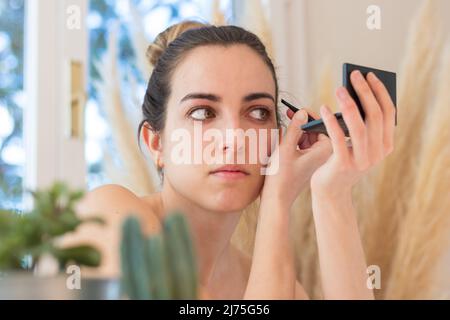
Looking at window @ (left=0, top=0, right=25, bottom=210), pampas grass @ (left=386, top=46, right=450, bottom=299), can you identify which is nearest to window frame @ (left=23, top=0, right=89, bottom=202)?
window @ (left=0, top=0, right=25, bottom=210)

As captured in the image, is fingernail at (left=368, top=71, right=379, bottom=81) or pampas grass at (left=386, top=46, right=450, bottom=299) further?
pampas grass at (left=386, top=46, right=450, bottom=299)

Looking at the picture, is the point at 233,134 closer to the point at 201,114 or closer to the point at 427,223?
the point at 201,114

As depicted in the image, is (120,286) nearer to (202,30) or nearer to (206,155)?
(206,155)

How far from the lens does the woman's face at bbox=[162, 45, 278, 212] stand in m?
0.77

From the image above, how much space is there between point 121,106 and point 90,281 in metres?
0.55

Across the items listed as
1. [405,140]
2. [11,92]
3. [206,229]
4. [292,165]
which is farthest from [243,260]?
[11,92]

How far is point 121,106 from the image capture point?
1.02m

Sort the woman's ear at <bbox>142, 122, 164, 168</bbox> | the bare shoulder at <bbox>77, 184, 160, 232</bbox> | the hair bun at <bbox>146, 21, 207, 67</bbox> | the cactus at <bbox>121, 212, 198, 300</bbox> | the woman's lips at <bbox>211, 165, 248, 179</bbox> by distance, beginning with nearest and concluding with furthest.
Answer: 1. the cactus at <bbox>121, 212, 198, 300</bbox>
2. the bare shoulder at <bbox>77, 184, 160, 232</bbox>
3. the woman's lips at <bbox>211, 165, 248, 179</bbox>
4. the woman's ear at <bbox>142, 122, 164, 168</bbox>
5. the hair bun at <bbox>146, 21, 207, 67</bbox>

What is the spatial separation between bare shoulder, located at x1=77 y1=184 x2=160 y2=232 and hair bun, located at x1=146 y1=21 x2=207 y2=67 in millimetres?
328

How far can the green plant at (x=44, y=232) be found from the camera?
1.47 ft

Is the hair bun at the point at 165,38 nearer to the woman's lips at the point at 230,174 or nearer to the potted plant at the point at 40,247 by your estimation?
the woman's lips at the point at 230,174

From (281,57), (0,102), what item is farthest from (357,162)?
(0,102)

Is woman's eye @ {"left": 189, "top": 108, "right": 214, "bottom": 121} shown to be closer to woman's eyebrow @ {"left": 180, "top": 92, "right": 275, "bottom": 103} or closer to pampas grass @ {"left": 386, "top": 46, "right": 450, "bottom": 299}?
woman's eyebrow @ {"left": 180, "top": 92, "right": 275, "bottom": 103}

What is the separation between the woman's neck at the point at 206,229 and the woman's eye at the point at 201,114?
123mm
